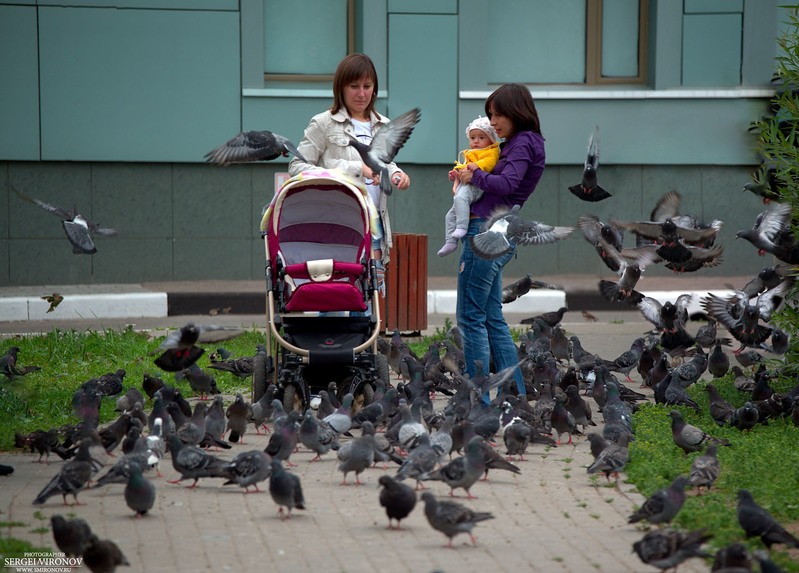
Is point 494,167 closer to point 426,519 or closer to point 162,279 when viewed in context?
point 426,519

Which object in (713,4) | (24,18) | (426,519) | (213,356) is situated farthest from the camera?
(713,4)

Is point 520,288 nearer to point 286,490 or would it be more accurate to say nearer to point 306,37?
point 286,490

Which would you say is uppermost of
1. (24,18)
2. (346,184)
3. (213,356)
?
(24,18)

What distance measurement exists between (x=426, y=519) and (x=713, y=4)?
12.5 metres

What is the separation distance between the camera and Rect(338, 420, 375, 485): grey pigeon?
666cm

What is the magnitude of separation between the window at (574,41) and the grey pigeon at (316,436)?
10.3 metres

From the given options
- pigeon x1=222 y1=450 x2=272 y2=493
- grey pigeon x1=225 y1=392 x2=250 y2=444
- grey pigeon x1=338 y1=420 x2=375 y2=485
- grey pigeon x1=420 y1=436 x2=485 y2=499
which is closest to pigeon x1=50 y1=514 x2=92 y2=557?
pigeon x1=222 y1=450 x2=272 y2=493

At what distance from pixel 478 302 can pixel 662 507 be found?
281 cm

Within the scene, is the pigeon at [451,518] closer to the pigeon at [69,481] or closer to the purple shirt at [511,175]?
the pigeon at [69,481]

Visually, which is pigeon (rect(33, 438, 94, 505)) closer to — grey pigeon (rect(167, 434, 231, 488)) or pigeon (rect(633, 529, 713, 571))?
grey pigeon (rect(167, 434, 231, 488))

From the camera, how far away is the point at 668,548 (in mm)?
5027

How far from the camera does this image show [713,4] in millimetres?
16500

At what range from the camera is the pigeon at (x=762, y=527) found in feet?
17.3

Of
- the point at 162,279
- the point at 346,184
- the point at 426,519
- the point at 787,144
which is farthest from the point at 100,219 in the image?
the point at 426,519
